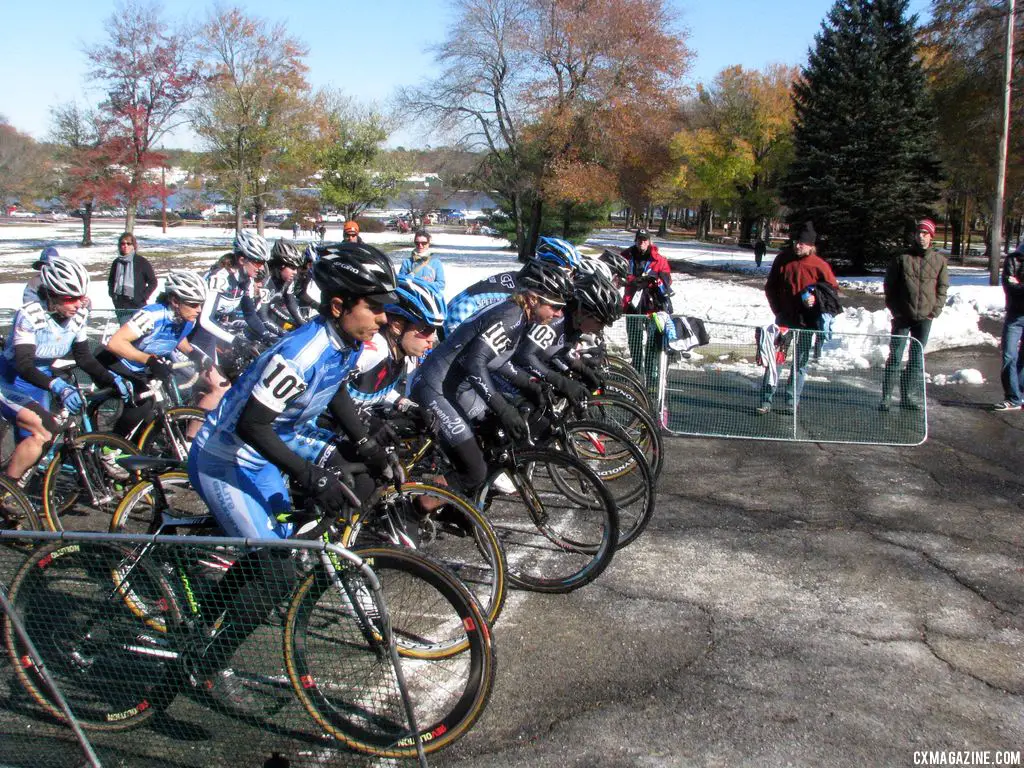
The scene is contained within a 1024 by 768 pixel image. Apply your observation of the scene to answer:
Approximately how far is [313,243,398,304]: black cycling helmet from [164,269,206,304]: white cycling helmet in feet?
10.5

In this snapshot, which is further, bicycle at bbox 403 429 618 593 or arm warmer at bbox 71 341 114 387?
arm warmer at bbox 71 341 114 387

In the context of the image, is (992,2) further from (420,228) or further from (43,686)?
(43,686)

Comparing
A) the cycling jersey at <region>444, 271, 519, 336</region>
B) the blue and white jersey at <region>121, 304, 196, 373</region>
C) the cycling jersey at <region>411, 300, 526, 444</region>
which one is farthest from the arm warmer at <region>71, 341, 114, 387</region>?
the cycling jersey at <region>444, 271, 519, 336</region>

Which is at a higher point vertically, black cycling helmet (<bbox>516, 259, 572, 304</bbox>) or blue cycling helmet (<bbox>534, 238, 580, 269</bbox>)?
blue cycling helmet (<bbox>534, 238, 580, 269</bbox>)

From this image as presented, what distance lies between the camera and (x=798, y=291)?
9367 mm

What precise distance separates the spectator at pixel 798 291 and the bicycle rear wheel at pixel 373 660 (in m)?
6.68

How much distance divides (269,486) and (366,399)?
169cm

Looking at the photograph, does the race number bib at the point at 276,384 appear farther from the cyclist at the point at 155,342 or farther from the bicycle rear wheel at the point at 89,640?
the cyclist at the point at 155,342

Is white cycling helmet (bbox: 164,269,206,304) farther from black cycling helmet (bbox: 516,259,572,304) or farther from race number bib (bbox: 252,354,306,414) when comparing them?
race number bib (bbox: 252,354,306,414)

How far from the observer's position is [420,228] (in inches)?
416

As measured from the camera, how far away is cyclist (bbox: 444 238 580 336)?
702cm

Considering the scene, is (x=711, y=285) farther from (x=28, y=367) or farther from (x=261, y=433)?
(x=261, y=433)

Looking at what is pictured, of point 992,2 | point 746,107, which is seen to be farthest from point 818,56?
point 746,107
